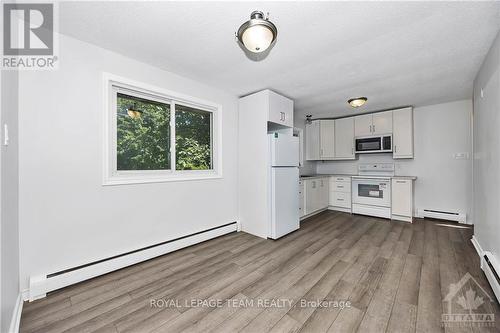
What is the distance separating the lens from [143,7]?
5.04ft

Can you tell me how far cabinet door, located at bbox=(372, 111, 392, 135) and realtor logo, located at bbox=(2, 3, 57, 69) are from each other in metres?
5.23

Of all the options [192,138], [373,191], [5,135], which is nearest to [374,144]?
[373,191]

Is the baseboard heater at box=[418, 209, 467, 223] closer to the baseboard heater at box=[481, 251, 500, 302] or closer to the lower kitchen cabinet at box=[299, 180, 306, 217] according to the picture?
the baseboard heater at box=[481, 251, 500, 302]

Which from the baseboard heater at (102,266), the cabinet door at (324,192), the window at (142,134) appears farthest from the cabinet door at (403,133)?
the window at (142,134)

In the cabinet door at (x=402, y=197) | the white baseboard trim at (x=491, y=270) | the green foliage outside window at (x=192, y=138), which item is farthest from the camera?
the cabinet door at (x=402, y=197)

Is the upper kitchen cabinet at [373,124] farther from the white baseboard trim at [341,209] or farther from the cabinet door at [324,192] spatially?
the white baseboard trim at [341,209]

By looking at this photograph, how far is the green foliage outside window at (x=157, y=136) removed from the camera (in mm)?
2324

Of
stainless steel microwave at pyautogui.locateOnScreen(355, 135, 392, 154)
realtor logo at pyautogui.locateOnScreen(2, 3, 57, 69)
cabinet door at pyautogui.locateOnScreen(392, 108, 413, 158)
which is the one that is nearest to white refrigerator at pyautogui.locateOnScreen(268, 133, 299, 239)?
stainless steel microwave at pyautogui.locateOnScreen(355, 135, 392, 154)

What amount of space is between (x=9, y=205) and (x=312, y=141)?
5.28 metres

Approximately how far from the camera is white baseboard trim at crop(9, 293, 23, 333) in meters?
1.33

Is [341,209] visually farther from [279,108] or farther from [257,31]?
[257,31]

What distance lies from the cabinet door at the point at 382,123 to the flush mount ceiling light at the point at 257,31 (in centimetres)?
388

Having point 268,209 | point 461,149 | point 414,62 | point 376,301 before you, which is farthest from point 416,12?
point 461,149

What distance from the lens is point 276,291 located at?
5.96ft
